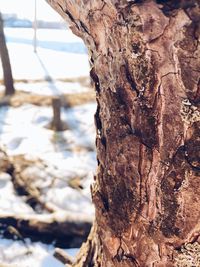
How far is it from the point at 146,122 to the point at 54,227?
2.98 m

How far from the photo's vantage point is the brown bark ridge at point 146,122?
0.83 meters

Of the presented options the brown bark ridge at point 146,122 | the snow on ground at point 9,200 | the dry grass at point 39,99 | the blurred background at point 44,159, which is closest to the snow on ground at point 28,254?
the blurred background at point 44,159

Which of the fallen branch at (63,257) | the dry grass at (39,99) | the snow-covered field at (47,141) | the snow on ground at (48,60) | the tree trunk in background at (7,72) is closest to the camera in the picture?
the fallen branch at (63,257)

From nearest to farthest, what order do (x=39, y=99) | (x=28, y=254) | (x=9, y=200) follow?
(x=28, y=254) → (x=9, y=200) → (x=39, y=99)

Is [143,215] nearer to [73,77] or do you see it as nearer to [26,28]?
[73,77]

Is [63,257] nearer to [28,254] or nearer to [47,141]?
[28,254]

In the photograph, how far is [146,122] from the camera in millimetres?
954

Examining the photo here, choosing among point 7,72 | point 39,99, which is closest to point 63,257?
point 39,99

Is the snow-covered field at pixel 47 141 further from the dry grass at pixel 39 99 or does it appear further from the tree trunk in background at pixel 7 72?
the tree trunk in background at pixel 7 72

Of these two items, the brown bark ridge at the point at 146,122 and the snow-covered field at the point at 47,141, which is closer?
the brown bark ridge at the point at 146,122

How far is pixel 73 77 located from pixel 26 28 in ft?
20.5

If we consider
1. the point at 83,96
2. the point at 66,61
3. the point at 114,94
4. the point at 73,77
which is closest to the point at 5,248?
the point at 114,94

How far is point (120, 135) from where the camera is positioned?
103 cm

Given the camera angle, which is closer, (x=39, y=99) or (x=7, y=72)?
(x=39, y=99)
